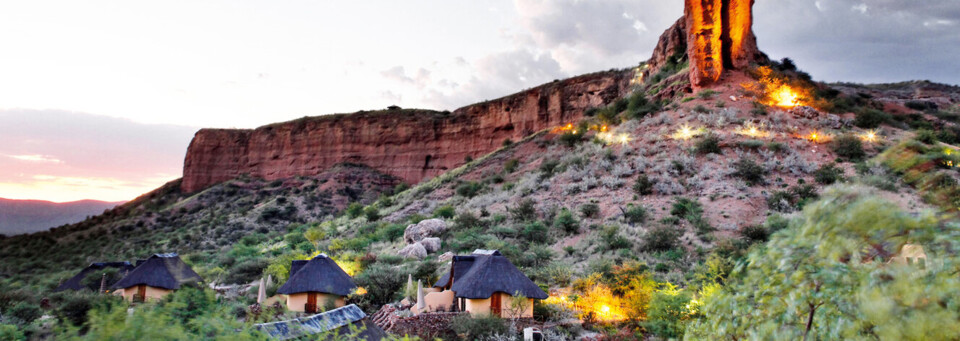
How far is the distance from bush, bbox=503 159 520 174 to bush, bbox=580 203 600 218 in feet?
34.5

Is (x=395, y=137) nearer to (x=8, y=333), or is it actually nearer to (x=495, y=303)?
(x=495, y=303)

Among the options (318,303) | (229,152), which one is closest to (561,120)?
(318,303)

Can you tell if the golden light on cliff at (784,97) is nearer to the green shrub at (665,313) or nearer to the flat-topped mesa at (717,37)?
the flat-topped mesa at (717,37)

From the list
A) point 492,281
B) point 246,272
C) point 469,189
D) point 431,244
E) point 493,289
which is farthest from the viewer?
point 469,189

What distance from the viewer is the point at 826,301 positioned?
2.93 meters

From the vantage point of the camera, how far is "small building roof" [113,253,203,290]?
1728 cm

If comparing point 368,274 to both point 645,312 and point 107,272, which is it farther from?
point 107,272

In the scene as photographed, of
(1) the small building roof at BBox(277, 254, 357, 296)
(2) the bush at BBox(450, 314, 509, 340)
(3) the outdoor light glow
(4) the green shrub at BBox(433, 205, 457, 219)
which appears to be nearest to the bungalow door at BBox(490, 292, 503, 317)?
(2) the bush at BBox(450, 314, 509, 340)

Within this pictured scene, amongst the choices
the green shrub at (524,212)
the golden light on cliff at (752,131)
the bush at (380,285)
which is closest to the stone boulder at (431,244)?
the green shrub at (524,212)

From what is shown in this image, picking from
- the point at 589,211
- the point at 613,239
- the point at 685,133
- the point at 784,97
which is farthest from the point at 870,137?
the point at 613,239

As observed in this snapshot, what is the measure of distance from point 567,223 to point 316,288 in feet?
33.1

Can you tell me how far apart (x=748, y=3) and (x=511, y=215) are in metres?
19.5

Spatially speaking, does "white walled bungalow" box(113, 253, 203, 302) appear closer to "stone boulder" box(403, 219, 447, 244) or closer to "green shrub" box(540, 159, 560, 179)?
"stone boulder" box(403, 219, 447, 244)

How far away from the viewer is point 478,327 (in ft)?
35.4
